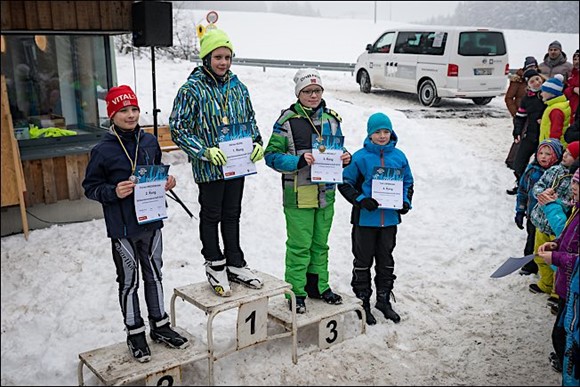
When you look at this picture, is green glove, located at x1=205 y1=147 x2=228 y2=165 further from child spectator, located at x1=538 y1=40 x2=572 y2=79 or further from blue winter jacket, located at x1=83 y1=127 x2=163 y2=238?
child spectator, located at x1=538 y1=40 x2=572 y2=79

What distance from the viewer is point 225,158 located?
13.9 feet

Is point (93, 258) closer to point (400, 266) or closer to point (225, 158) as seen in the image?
point (225, 158)

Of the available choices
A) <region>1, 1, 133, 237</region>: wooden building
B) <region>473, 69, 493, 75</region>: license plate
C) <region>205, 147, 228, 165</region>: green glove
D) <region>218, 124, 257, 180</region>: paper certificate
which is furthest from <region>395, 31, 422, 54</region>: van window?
<region>205, 147, 228, 165</region>: green glove

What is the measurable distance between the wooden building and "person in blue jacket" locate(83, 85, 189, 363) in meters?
3.02

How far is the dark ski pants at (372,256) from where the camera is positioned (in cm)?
515

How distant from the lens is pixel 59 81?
7.93 meters

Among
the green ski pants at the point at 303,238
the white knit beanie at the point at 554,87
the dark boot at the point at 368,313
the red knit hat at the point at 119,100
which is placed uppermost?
the red knit hat at the point at 119,100

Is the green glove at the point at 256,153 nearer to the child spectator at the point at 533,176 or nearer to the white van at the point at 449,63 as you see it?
the child spectator at the point at 533,176

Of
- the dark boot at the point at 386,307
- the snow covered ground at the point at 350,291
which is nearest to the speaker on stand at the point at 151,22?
the snow covered ground at the point at 350,291

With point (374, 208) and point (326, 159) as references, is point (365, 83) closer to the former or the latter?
point (374, 208)

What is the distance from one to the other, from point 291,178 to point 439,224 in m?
3.48

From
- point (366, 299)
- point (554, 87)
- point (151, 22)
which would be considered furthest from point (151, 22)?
point (554, 87)

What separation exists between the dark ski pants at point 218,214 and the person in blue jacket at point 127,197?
349 mm

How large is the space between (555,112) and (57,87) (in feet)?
20.2
